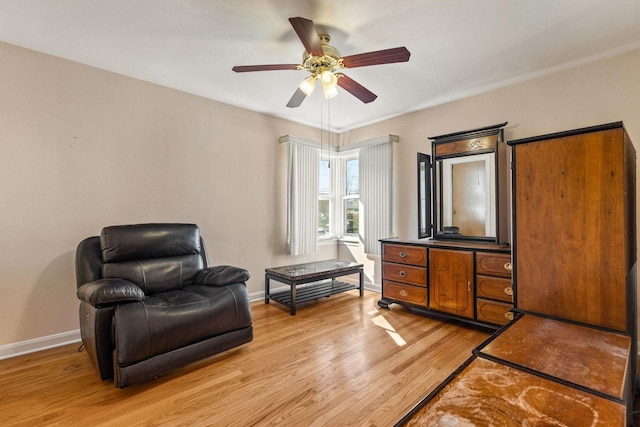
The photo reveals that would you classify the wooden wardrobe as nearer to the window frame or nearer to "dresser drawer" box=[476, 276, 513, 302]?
"dresser drawer" box=[476, 276, 513, 302]

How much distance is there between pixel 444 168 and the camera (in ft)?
11.3

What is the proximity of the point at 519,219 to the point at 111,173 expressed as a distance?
133 inches

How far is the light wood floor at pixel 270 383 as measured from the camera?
64.8 inches

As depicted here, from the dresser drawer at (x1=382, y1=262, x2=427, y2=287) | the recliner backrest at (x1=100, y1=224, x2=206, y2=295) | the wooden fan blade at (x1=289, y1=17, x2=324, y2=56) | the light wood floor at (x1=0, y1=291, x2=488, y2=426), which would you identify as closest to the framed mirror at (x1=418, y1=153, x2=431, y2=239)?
the dresser drawer at (x1=382, y1=262, x2=427, y2=287)

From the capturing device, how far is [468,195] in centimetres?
328

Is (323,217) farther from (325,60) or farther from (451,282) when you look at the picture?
(325,60)

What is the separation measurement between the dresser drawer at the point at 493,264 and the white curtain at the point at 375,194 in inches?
55.1

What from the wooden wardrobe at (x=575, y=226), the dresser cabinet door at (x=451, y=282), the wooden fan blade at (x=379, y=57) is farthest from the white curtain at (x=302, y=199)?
the wooden wardrobe at (x=575, y=226)

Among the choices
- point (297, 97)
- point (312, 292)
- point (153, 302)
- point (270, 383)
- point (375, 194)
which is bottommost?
point (270, 383)

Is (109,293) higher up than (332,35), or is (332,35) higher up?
(332,35)

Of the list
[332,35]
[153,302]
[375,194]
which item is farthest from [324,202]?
[153,302]

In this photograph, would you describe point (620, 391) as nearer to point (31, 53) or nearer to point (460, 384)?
point (460, 384)

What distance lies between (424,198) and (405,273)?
3.16ft

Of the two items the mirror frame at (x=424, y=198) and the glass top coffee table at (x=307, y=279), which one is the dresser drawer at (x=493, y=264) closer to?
the mirror frame at (x=424, y=198)
